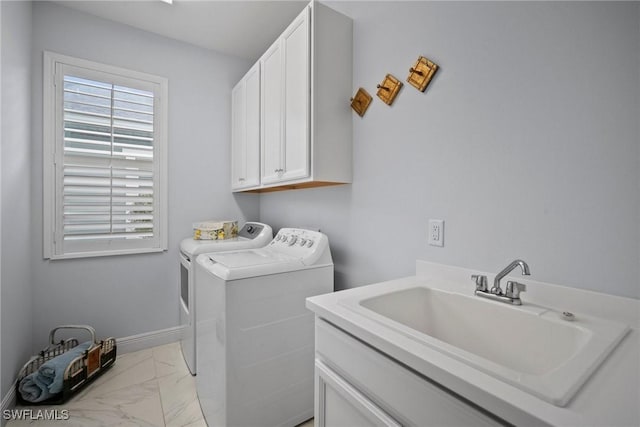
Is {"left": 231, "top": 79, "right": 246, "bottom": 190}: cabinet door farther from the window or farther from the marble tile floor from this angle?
the marble tile floor

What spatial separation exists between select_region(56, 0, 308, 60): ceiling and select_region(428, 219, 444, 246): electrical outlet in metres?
1.83

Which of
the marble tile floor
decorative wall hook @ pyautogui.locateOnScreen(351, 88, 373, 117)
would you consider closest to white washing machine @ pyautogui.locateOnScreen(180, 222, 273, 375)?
the marble tile floor

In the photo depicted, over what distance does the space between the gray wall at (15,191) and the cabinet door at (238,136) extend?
140 centimetres

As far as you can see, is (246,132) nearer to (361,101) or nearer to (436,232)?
(361,101)

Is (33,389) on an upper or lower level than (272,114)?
lower

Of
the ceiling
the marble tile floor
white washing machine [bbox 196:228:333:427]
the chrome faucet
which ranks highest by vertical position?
the ceiling

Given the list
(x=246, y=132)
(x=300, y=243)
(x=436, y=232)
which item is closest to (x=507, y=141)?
(x=436, y=232)

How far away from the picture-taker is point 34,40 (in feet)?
6.65

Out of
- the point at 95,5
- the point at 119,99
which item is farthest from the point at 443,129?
the point at 95,5

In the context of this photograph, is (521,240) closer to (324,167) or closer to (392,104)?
(392,104)

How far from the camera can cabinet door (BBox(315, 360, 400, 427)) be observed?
76 centimetres

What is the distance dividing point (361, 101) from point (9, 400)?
269 centimetres

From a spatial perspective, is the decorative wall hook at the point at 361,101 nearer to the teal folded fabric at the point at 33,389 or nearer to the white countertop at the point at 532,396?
the white countertop at the point at 532,396

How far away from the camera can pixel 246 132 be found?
2.43 meters
